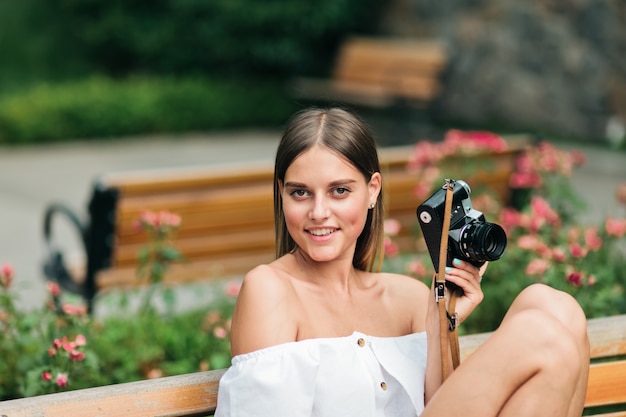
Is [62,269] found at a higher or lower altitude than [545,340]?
lower

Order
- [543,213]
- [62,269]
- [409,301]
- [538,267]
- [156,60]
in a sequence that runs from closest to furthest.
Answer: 1. [409,301]
2. [538,267]
3. [543,213]
4. [62,269]
5. [156,60]

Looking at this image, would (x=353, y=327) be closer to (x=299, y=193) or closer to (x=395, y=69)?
(x=299, y=193)

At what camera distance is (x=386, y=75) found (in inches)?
460

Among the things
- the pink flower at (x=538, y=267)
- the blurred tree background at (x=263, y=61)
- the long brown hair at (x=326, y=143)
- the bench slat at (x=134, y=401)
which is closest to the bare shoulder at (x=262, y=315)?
the bench slat at (x=134, y=401)

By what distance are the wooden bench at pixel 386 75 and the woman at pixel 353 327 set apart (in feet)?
27.7

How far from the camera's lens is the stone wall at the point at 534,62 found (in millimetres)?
10281

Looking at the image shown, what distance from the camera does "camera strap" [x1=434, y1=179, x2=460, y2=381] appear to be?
97.2 inches

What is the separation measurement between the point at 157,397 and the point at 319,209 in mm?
577

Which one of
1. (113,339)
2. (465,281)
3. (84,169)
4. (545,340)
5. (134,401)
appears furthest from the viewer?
(84,169)

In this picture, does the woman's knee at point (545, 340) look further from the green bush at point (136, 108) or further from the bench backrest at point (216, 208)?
the green bush at point (136, 108)

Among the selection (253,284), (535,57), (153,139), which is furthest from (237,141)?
(253,284)

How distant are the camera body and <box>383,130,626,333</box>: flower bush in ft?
4.12

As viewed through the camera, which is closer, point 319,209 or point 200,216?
point 319,209

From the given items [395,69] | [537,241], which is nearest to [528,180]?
[537,241]
